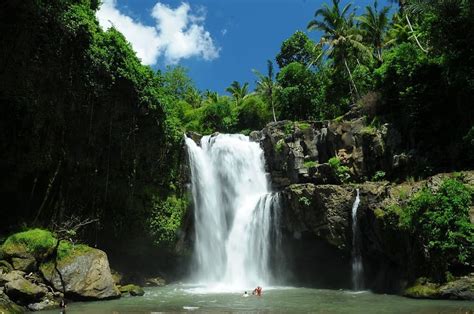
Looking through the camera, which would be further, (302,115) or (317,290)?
(302,115)

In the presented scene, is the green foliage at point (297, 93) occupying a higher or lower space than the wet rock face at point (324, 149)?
higher

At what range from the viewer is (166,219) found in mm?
26203

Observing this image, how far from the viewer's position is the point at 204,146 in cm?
3153

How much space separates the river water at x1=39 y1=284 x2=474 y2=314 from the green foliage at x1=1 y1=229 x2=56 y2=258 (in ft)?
8.34

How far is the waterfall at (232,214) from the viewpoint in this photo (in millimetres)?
26562

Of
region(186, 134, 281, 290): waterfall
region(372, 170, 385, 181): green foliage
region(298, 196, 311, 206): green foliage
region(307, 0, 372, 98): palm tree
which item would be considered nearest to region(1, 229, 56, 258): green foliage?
region(186, 134, 281, 290): waterfall

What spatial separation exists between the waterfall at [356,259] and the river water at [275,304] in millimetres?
1266

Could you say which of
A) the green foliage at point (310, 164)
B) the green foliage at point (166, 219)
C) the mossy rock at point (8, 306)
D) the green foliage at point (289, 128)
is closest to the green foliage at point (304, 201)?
the green foliage at point (310, 164)

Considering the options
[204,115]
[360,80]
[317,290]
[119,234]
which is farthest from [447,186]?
[204,115]

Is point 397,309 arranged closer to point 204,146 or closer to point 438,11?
point 438,11

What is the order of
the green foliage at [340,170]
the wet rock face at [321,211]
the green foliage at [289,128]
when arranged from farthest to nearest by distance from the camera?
the green foliage at [289,128]
the green foliage at [340,170]
the wet rock face at [321,211]

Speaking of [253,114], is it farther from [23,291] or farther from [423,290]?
[23,291]

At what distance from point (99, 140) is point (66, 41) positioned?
525cm

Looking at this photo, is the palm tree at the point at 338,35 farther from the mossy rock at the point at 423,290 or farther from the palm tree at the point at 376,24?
the mossy rock at the point at 423,290
